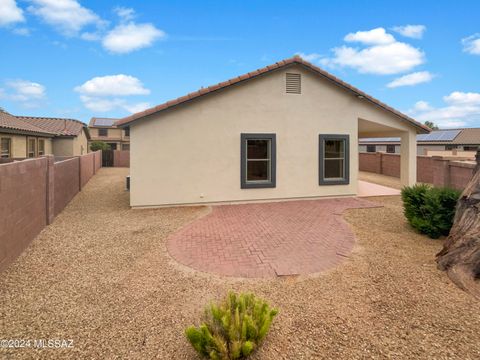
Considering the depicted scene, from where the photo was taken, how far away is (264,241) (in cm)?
688

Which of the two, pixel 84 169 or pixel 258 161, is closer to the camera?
pixel 258 161

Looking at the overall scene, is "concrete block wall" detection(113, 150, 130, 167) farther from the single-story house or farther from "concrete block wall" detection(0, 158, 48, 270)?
"concrete block wall" detection(0, 158, 48, 270)

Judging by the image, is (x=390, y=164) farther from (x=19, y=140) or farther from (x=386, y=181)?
(x=19, y=140)

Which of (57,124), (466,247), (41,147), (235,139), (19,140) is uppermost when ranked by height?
(57,124)

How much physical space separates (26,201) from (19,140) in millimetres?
14572

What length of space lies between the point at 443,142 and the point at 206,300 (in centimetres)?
4555

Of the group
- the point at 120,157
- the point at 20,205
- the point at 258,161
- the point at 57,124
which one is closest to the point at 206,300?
the point at 20,205

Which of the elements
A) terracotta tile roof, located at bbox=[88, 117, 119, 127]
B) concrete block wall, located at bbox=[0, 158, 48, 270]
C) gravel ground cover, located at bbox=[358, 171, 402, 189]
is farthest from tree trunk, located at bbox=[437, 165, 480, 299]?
terracotta tile roof, located at bbox=[88, 117, 119, 127]

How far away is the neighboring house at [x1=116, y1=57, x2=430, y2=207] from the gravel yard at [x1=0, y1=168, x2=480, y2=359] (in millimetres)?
4141

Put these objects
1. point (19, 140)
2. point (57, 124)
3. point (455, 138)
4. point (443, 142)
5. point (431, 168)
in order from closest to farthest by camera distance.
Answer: point (431, 168)
point (19, 140)
point (57, 124)
point (455, 138)
point (443, 142)

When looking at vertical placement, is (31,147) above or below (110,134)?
below

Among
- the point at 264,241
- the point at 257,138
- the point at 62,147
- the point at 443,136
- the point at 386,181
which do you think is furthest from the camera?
the point at 443,136

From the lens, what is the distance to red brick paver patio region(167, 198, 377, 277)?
5.45 m

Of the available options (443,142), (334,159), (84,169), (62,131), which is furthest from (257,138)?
(443,142)
